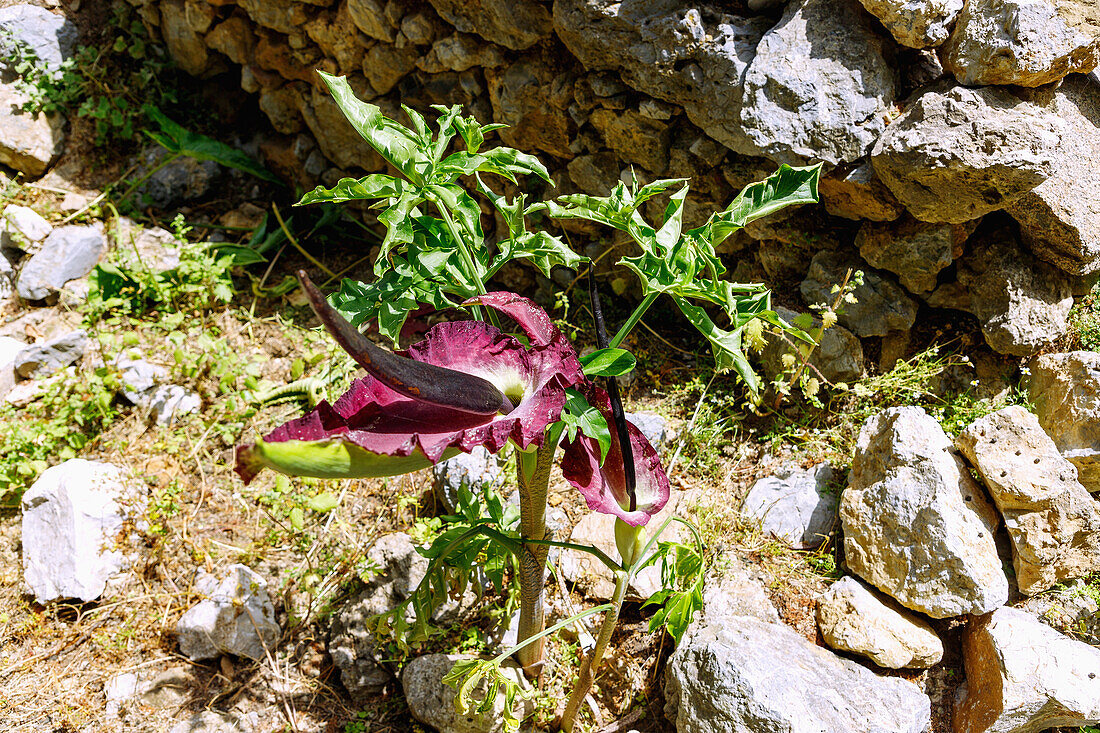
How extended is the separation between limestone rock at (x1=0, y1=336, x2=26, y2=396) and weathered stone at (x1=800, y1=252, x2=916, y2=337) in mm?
3065

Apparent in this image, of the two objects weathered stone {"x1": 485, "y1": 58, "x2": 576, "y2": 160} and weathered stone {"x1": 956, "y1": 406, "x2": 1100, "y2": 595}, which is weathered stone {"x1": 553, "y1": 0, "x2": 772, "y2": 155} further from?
weathered stone {"x1": 956, "y1": 406, "x2": 1100, "y2": 595}

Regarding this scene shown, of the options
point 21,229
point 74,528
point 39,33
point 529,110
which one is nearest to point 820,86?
point 529,110

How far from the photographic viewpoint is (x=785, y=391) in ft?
7.59

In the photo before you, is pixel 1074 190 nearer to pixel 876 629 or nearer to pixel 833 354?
pixel 833 354

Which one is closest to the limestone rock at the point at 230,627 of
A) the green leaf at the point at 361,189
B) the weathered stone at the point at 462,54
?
the green leaf at the point at 361,189

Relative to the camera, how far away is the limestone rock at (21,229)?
317 cm

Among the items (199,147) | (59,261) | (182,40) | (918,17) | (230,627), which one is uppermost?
(918,17)

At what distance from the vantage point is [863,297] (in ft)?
7.59

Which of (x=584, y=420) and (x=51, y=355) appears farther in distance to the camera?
(x=51, y=355)

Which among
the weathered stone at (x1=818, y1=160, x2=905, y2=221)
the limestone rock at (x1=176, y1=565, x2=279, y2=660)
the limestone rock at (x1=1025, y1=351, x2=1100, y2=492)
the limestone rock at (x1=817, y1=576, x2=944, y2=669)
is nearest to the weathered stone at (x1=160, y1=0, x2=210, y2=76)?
the limestone rock at (x1=176, y1=565, x2=279, y2=660)

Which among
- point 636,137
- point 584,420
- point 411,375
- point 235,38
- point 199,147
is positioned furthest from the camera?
point 199,147

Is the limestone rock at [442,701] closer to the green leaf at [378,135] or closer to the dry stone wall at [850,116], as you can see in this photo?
the green leaf at [378,135]

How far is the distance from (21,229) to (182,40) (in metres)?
1.19

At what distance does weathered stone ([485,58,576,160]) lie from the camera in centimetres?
259
